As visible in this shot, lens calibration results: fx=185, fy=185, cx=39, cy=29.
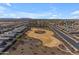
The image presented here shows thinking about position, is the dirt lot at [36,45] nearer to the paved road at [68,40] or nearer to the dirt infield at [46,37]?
the dirt infield at [46,37]

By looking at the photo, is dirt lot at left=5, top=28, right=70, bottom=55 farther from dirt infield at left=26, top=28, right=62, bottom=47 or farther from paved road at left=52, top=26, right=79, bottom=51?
paved road at left=52, top=26, right=79, bottom=51

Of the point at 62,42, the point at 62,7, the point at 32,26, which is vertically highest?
the point at 62,7

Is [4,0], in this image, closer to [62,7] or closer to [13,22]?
[13,22]

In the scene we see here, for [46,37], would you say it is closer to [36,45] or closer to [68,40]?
[36,45]

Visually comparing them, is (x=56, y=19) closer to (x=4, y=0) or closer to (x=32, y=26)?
(x=32, y=26)

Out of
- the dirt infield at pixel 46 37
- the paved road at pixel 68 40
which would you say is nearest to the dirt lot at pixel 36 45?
the dirt infield at pixel 46 37

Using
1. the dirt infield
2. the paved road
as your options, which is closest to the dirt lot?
the dirt infield

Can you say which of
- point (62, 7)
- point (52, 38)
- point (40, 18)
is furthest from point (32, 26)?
point (62, 7)

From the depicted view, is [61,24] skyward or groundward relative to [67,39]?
skyward
